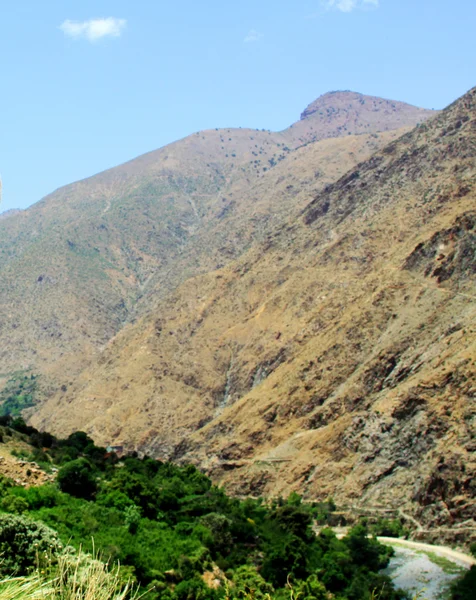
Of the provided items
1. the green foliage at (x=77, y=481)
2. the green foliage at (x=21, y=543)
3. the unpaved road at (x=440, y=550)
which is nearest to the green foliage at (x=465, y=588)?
the unpaved road at (x=440, y=550)

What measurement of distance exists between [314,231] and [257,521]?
64.1 metres

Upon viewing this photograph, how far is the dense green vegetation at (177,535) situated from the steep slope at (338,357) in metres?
10.5

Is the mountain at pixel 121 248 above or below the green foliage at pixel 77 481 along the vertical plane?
above

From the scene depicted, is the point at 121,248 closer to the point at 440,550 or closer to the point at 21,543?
the point at 440,550

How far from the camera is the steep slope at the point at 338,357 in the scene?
57344mm

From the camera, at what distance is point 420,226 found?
84.3 meters

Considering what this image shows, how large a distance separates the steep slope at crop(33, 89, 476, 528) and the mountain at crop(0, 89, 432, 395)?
1112 inches

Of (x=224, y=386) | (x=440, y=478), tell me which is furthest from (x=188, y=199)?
(x=440, y=478)

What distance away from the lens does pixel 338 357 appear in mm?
73938

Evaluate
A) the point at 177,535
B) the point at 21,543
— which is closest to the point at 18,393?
the point at 177,535

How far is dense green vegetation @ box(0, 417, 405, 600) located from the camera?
25359mm

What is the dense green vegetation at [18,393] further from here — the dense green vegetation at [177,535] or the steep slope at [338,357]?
the dense green vegetation at [177,535]

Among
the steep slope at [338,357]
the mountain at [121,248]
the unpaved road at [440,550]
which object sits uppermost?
the mountain at [121,248]

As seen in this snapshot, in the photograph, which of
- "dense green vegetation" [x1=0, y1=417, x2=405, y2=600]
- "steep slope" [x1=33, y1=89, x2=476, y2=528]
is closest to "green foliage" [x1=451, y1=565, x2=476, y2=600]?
"dense green vegetation" [x1=0, y1=417, x2=405, y2=600]
